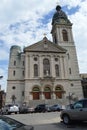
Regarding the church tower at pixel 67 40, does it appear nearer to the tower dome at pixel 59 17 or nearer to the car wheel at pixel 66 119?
the tower dome at pixel 59 17

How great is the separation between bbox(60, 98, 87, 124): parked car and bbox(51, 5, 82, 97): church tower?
1393 inches

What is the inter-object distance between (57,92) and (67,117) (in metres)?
33.4

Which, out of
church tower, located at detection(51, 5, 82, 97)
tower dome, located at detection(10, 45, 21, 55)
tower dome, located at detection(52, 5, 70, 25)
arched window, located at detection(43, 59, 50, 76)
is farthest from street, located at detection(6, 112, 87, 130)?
tower dome, located at detection(52, 5, 70, 25)

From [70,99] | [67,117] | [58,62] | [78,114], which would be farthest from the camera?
[58,62]

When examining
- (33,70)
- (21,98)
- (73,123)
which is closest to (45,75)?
(33,70)

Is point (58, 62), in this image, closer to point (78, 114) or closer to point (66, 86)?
point (66, 86)

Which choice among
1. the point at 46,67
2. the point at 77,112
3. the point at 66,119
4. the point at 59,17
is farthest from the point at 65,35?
the point at 77,112

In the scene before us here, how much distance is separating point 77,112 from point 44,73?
115 ft

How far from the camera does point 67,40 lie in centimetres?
5241

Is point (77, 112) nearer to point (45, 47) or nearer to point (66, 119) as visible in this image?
point (66, 119)

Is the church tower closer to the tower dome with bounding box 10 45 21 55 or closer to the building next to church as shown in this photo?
the building next to church

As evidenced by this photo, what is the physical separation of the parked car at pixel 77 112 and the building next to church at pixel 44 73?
30.1 metres

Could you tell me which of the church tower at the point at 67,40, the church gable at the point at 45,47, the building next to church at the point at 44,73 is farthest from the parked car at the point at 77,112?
the church gable at the point at 45,47

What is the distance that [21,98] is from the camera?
44.9m
